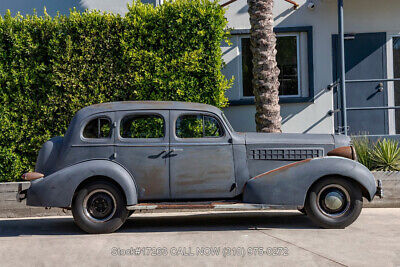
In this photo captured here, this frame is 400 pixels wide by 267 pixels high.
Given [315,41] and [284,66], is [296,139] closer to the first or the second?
[284,66]

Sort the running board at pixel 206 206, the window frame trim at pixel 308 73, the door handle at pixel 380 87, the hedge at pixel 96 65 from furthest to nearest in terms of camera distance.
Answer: the door handle at pixel 380 87 < the window frame trim at pixel 308 73 < the hedge at pixel 96 65 < the running board at pixel 206 206

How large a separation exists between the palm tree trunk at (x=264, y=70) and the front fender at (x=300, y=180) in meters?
2.50

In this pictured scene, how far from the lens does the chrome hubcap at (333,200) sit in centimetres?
594

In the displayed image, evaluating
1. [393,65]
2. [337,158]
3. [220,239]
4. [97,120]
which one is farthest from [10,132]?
[393,65]

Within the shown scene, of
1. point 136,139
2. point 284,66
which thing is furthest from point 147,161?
point 284,66

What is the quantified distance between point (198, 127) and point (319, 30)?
602 cm

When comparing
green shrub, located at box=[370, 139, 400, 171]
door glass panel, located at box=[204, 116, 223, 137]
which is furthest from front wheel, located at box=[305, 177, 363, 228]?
green shrub, located at box=[370, 139, 400, 171]

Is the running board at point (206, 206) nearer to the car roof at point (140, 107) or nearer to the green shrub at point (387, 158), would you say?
the car roof at point (140, 107)

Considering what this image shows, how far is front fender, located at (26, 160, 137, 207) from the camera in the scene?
233 inches

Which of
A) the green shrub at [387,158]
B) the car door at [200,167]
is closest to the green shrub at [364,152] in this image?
the green shrub at [387,158]

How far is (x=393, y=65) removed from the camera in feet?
36.5

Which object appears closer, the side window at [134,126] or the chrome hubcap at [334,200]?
the chrome hubcap at [334,200]

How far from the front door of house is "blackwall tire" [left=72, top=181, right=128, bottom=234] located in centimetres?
676

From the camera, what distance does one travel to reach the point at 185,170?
6.14 metres
